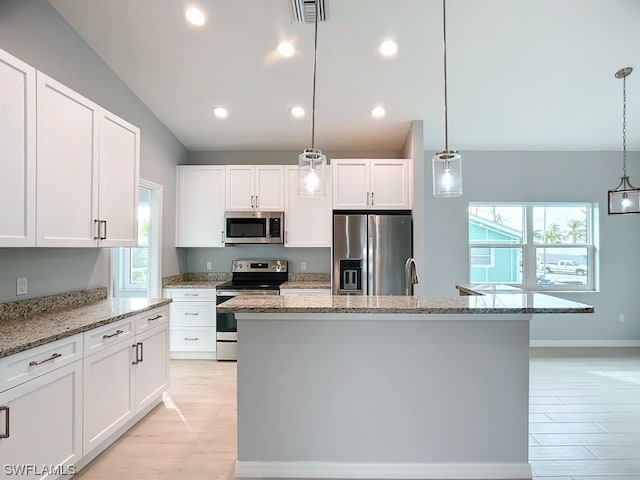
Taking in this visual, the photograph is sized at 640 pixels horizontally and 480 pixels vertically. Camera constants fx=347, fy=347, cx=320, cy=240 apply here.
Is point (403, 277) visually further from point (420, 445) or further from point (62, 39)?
point (62, 39)

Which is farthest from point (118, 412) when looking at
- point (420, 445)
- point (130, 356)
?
point (420, 445)

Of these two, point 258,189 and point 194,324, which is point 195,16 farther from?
point 194,324

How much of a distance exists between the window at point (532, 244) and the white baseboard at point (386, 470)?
2928 mm

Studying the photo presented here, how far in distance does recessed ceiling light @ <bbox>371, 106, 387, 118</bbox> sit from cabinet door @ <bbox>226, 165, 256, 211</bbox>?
1624 mm

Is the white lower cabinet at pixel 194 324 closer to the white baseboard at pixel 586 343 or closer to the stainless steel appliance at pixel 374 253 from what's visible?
the stainless steel appliance at pixel 374 253

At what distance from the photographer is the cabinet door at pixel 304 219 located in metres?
4.34

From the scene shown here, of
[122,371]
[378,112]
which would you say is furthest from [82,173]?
[378,112]

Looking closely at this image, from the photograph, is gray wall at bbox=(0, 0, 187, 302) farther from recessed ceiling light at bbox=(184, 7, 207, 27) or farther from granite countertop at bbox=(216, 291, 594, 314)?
granite countertop at bbox=(216, 291, 594, 314)

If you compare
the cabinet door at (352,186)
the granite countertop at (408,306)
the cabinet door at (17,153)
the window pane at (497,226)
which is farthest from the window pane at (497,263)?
the cabinet door at (17,153)

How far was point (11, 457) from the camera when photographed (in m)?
1.56

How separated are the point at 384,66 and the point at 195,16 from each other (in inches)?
64.0

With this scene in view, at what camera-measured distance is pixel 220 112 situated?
387 centimetres

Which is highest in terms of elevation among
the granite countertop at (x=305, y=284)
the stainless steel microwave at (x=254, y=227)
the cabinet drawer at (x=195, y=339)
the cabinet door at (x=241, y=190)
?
the cabinet door at (x=241, y=190)

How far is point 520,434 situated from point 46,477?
2.53 m
